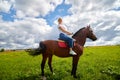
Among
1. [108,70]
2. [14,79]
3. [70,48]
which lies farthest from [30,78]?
[108,70]

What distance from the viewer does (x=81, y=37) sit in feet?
46.8

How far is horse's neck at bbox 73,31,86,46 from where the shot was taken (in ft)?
46.4

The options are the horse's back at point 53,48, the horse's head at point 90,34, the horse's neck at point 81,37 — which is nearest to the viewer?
the horse's back at point 53,48

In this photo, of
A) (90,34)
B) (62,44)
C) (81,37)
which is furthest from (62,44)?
(90,34)

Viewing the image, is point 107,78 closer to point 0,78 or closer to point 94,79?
point 94,79

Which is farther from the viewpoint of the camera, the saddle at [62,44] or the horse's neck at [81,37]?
the horse's neck at [81,37]

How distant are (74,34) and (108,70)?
365 centimetres

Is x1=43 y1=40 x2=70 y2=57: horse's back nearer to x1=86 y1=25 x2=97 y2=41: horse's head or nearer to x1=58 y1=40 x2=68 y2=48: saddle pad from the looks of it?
x1=58 y1=40 x2=68 y2=48: saddle pad

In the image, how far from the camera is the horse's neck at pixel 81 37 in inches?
556

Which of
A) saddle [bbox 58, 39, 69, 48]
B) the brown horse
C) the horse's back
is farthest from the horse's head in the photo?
the horse's back

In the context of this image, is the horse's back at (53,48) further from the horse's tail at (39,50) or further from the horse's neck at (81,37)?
the horse's neck at (81,37)

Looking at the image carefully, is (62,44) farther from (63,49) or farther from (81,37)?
(81,37)

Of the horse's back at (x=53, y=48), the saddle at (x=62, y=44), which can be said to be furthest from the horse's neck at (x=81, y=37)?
the horse's back at (x=53, y=48)

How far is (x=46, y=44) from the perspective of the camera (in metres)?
13.1
